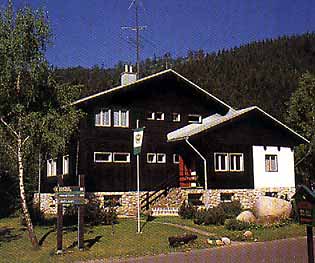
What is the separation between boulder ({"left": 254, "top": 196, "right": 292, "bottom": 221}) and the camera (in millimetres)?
23375

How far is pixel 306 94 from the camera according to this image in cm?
4106

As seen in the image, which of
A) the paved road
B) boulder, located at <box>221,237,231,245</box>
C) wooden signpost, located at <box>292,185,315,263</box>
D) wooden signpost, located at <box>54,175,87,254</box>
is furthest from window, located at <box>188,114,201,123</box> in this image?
wooden signpost, located at <box>292,185,315,263</box>

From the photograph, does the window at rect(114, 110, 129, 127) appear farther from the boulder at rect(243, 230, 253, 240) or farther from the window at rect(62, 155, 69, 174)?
the boulder at rect(243, 230, 253, 240)

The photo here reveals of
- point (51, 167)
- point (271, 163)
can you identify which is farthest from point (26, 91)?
point (271, 163)

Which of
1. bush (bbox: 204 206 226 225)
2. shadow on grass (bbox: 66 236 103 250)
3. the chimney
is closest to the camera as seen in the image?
shadow on grass (bbox: 66 236 103 250)

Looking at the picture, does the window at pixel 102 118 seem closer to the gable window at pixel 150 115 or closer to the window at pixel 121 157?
the window at pixel 121 157

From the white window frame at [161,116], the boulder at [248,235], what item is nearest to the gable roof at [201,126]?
the white window frame at [161,116]

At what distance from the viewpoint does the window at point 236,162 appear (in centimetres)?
3303

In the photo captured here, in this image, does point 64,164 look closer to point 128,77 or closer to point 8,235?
point 128,77

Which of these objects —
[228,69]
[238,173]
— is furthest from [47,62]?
[228,69]

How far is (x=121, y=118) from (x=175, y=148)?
394 cm

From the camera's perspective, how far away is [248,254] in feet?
54.6

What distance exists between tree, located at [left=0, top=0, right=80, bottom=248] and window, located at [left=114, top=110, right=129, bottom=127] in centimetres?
1035

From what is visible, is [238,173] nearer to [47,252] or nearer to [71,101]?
[71,101]
